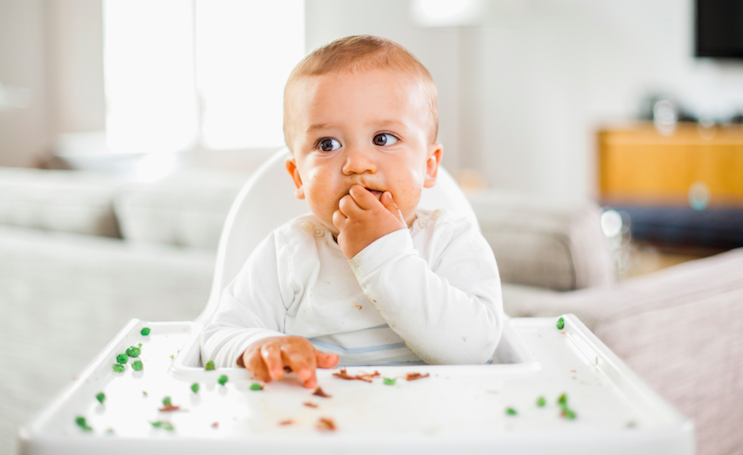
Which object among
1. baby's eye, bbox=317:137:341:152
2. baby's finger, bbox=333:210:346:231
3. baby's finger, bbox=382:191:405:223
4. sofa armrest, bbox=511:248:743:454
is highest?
baby's eye, bbox=317:137:341:152

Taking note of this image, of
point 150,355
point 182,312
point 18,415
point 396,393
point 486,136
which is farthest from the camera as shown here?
point 486,136

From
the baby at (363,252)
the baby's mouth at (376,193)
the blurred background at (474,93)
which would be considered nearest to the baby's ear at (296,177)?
the baby at (363,252)

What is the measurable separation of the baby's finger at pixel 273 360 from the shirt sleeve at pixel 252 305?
4.1 inches

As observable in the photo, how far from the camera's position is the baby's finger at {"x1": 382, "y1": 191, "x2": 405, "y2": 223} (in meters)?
0.74

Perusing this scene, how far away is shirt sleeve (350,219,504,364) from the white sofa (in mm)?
358

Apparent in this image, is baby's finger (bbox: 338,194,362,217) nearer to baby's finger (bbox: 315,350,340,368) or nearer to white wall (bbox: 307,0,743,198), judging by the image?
baby's finger (bbox: 315,350,340,368)

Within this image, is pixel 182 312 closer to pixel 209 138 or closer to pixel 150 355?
pixel 150 355

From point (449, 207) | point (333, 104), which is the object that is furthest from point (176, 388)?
point (449, 207)

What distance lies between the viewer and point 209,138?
4770 mm

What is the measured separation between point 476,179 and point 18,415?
11.5 ft

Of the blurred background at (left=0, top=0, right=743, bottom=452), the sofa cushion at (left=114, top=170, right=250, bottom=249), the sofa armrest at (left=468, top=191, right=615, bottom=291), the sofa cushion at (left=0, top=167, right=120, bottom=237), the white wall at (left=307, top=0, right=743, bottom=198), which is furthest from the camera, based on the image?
the white wall at (left=307, top=0, right=743, bottom=198)

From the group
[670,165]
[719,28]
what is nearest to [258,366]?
[670,165]

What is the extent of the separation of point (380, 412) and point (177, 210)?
3.79 ft


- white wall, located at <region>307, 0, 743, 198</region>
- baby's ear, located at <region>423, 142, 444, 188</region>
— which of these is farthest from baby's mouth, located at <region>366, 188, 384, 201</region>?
white wall, located at <region>307, 0, 743, 198</region>
